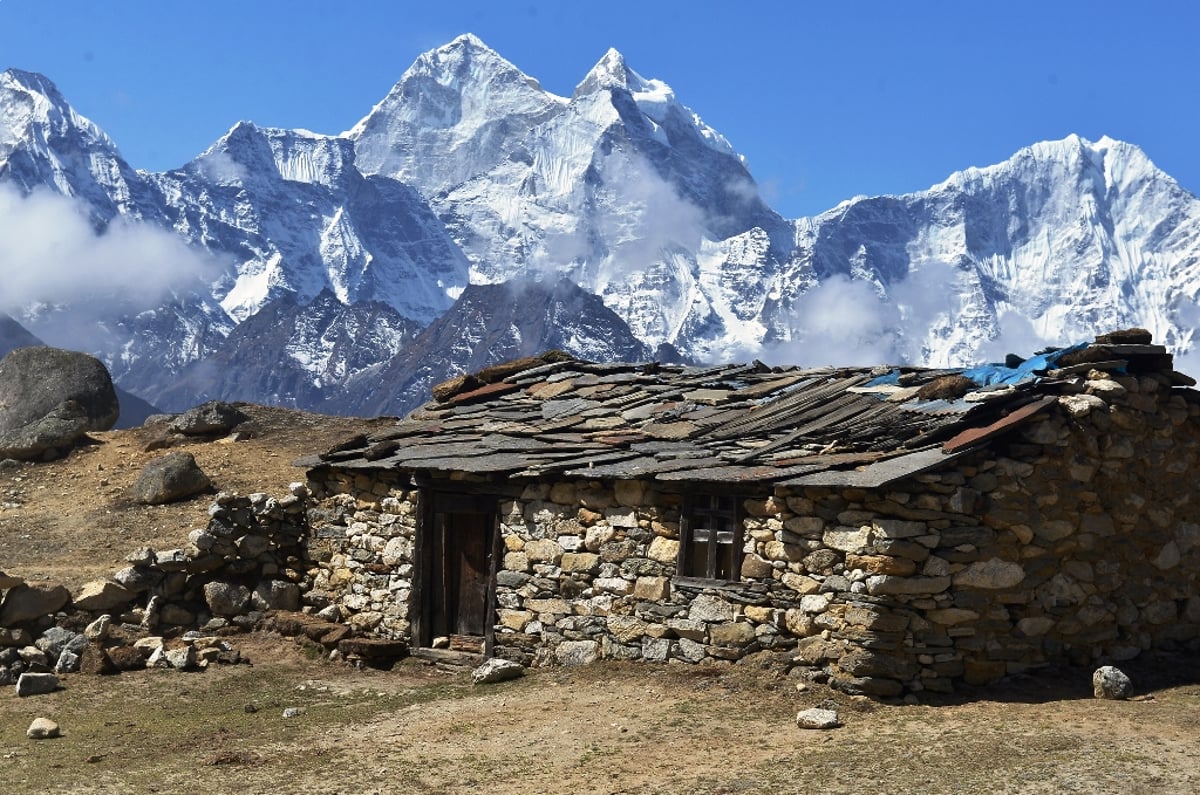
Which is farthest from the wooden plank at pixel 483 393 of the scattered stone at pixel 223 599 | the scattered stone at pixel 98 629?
the scattered stone at pixel 98 629

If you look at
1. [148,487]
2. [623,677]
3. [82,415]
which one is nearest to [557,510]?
[623,677]

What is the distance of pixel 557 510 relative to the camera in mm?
15609

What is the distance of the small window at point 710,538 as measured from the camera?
1423 cm

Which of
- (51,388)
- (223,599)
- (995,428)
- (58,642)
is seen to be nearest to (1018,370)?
(995,428)

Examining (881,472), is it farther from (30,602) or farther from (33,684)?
(30,602)

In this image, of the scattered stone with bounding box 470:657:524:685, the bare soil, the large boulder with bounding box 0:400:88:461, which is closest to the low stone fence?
the bare soil

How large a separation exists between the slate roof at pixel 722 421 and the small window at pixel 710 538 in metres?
0.38

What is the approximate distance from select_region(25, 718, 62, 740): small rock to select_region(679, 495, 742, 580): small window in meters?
6.22

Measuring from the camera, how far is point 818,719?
12344 mm

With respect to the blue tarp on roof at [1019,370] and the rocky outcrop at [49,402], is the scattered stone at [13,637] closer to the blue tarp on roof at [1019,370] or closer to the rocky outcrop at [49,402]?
the blue tarp on roof at [1019,370]

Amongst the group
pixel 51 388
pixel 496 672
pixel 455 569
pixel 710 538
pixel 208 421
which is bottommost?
pixel 496 672

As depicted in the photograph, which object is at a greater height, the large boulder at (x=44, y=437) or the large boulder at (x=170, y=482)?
the large boulder at (x=44, y=437)

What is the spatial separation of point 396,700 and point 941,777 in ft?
20.0

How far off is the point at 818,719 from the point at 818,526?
6.48ft
